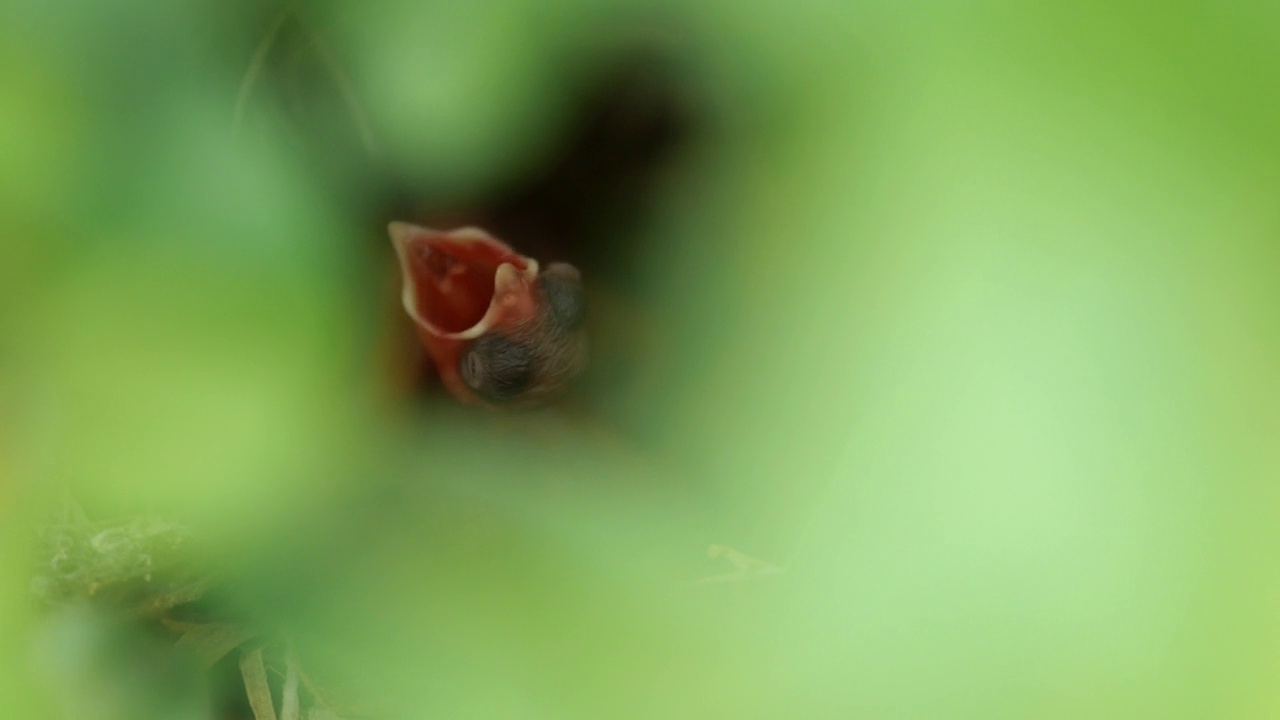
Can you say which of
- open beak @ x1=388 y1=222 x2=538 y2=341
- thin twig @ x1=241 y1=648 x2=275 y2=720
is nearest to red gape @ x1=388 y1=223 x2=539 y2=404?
open beak @ x1=388 y1=222 x2=538 y2=341

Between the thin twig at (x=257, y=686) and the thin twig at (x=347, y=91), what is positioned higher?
the thin twig at (x=347, y=91)

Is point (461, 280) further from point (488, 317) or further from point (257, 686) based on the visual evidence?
point (257, 686)

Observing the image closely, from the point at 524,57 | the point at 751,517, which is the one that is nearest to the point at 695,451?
the point at 751,517

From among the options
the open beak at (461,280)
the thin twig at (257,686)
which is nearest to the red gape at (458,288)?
the open beak at (461,280)

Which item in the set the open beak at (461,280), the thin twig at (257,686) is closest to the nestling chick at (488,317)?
the open beak at (461,280)

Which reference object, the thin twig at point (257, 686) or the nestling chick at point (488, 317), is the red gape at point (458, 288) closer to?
the nestling chick at point (488, 317)

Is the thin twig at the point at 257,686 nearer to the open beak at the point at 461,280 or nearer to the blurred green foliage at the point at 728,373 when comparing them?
the blurred green foliage at the point at 728,373

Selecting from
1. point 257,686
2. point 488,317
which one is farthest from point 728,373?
point 257,686

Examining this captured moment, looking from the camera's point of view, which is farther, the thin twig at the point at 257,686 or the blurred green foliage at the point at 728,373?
the thin twig at the point at 257,686

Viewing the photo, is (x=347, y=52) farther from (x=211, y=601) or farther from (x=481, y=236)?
(x=211, y=601)
